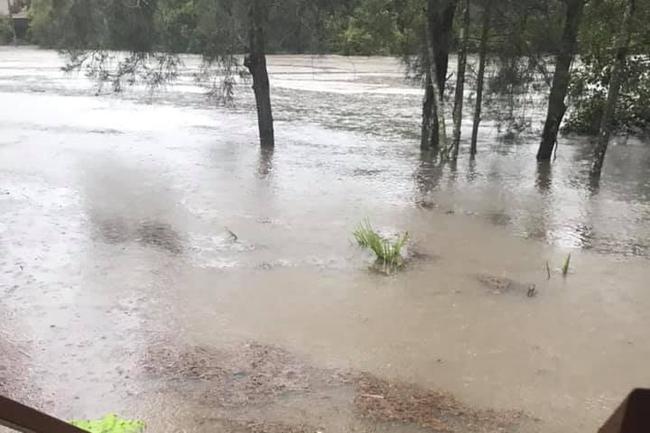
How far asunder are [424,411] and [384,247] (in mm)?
3307

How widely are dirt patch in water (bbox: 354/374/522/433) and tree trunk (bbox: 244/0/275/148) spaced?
9823 mm

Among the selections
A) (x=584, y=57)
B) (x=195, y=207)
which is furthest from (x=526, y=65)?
(x=195, y=207)

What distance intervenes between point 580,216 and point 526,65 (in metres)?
4.18

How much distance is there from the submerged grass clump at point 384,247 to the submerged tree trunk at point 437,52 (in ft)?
19.9

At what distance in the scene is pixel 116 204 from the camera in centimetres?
1052

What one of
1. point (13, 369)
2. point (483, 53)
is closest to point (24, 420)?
point (13, 369)

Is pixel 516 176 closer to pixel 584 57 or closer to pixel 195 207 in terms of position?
pixel 584 57

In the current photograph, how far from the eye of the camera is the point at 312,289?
7.13m

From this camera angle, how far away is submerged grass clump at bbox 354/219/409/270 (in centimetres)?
775

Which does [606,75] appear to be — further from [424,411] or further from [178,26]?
[424,411]

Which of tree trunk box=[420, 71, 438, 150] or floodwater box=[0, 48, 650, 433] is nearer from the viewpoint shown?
floodwater box=[0, 48, 650, 433]

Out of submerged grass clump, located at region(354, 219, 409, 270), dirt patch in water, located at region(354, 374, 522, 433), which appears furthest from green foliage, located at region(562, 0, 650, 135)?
dirt patch in water, located at region(354, 374, 522, 433)

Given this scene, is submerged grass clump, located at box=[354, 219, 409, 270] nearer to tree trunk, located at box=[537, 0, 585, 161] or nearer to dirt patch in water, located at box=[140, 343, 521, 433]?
dirt patch in water, located at box=[140, 343, 521, 433]

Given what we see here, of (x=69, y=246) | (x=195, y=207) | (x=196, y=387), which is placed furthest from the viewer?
(x=195, y=207)
